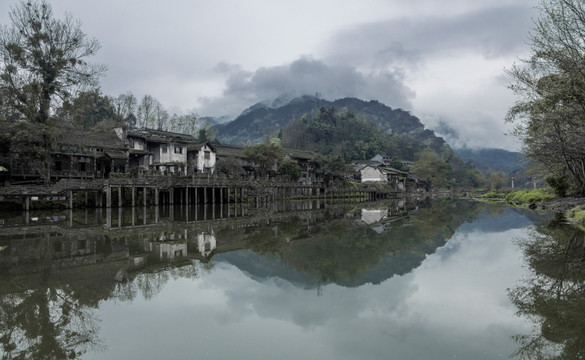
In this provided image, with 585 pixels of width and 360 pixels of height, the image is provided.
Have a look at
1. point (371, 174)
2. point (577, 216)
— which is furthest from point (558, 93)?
point (371, 174)

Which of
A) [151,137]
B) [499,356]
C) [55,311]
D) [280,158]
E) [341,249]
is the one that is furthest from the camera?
[280,158]

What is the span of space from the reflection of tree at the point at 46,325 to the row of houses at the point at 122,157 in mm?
31724

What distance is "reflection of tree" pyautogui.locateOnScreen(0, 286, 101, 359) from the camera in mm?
5977

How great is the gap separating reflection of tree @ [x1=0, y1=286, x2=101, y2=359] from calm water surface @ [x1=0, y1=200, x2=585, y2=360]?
1.4 inches

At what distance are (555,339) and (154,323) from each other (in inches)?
283

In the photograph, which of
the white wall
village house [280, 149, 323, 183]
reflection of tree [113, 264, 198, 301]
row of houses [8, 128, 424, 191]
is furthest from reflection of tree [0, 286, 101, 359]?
the white wall

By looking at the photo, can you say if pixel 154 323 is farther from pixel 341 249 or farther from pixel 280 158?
pixel 280 158

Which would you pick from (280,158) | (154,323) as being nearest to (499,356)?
(154,323)

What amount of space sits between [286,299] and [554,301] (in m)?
5.87

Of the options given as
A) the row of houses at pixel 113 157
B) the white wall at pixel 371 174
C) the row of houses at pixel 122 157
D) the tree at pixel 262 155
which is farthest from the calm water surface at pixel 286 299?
the white wall at pixel 371 174

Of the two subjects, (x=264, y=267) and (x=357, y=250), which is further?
(x=357, y=250)

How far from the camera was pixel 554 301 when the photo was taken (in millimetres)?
7867

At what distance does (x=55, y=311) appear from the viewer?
771 centimetres

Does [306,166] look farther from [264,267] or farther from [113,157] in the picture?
[264,267]
